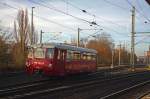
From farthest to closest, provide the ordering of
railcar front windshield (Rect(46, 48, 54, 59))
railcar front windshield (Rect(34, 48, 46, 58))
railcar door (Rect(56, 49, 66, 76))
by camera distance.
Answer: railcar front windshield (Rect(34, 48, 46, 58)), railcar door (Rect(56, 49, 66, 76)), railcar front windshield (Rect(46, 48, 54, 59))

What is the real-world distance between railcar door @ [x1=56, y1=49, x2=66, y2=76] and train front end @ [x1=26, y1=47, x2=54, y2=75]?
0.68m

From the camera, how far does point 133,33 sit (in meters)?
57.6

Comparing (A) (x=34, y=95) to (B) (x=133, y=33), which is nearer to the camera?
(A) (x=34, y=95)

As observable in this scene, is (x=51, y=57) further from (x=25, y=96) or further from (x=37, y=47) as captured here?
(x=25, y=96)

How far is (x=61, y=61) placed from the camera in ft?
99.2

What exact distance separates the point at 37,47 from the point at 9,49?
19.6 meters

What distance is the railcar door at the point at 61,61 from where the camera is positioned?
1177 inches

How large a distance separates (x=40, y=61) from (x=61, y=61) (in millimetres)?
1682

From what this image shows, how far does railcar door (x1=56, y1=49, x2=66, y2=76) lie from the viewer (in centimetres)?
2991

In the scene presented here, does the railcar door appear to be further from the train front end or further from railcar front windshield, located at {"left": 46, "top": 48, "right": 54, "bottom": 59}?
the train front end

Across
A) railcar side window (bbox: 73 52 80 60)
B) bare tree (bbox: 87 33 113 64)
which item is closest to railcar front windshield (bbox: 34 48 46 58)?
railcar side window (bbox: 73 52 80 60)

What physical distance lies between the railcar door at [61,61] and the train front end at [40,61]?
2.22ft

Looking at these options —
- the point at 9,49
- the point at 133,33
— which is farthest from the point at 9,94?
the point at 133,33

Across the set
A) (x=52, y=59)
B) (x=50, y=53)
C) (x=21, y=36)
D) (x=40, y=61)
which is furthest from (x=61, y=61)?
(x=21, y=36)
